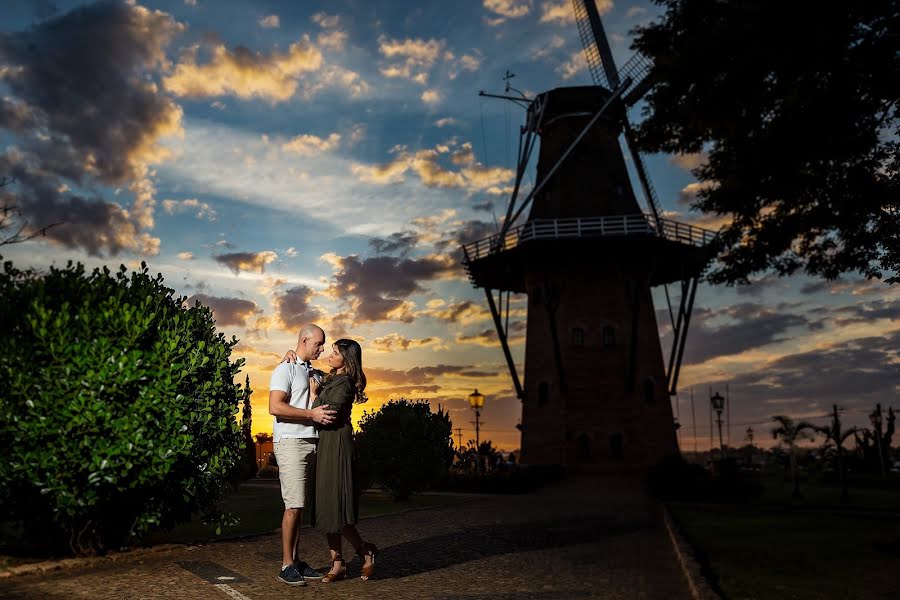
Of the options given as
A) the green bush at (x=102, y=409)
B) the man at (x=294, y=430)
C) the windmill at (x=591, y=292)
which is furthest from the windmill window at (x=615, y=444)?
the man at (x=294, y=430)

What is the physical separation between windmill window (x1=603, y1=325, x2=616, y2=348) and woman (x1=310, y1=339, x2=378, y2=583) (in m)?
30.5

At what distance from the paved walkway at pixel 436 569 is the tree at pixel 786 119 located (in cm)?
574

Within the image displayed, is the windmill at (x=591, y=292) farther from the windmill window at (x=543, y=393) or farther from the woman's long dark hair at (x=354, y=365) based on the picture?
the woman's long dark hair at (x=354, y=365)

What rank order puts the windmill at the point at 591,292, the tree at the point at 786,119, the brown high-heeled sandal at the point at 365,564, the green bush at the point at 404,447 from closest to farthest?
the brown high-heeled sandal at the point at 365,564 → the tree at the point at 786,119 → the green bush at the point at 404,447 → the windmill at the point at 591,292

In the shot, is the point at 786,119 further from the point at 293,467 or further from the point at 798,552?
the point at 293,467

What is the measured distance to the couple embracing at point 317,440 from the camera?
7.71 metres

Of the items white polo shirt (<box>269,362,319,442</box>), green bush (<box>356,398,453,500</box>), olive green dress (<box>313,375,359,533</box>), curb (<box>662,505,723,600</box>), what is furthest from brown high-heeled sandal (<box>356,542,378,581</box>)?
green bush (<box>356,398,453,500</box>)

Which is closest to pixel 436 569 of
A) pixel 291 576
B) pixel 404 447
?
pixel 291 576

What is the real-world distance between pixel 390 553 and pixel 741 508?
13.7 metres

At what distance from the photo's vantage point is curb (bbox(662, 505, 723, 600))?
769 cm

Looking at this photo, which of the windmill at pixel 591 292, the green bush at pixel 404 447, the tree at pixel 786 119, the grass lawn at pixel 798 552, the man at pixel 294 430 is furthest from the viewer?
the windmill at pixel 591 292

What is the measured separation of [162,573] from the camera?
28.4 ft

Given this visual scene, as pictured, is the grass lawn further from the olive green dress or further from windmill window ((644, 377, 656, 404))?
windmill window ((644, 377, 656, 404))

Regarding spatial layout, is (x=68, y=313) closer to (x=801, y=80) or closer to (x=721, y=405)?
(x=801, y=80)
